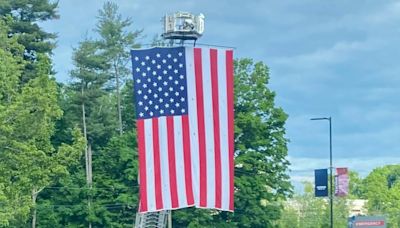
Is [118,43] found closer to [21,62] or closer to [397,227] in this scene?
[21,62]

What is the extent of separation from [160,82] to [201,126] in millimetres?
1496

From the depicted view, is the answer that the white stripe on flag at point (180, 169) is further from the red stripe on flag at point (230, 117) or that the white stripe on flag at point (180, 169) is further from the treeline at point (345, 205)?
the treeline at point (345, 205)

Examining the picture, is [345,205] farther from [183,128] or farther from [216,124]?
[183,128]

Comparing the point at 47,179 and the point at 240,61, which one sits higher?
the point at 240,61

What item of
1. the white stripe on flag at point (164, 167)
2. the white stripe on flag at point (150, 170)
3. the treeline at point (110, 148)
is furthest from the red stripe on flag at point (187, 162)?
the treeline at point (110, 148)

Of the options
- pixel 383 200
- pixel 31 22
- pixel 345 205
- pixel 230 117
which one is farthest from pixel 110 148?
pixel 383 200

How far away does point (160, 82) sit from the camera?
19719mm

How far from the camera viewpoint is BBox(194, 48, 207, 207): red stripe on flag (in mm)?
19531

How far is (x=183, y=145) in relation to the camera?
19484 mm

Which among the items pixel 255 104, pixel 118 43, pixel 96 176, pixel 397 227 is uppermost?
pixel 118 43

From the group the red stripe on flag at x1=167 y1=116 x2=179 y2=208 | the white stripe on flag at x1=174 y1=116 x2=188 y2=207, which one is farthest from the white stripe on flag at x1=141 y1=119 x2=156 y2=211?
the white stripe on flag at x1=174 y1=116 x2=188 y2=207

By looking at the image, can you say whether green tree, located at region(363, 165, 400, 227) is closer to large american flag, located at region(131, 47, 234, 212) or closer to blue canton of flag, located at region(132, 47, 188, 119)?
large american flag, located at region(131, 47, 234, 212)

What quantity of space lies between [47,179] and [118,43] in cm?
3048

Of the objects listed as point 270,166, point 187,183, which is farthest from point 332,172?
point 187,183
